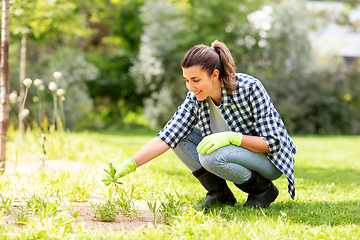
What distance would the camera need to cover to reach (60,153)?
431 cm

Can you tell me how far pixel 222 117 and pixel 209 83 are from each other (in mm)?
310

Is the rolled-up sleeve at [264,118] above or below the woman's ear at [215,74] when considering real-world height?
below

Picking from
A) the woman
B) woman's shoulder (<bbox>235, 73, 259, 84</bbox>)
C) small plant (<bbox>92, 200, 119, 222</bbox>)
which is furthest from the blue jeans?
small plant (<bbox>92, 200, 119, 222</bbox>)

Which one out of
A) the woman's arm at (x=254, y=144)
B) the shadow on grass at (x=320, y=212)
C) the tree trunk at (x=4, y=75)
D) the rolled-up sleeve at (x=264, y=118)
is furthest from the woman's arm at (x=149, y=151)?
the tree trunk at (x=4, y=75)

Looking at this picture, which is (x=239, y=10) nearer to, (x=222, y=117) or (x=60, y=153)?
(x=60, y=153)

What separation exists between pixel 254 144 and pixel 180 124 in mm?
521

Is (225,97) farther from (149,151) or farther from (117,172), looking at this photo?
(117,172)

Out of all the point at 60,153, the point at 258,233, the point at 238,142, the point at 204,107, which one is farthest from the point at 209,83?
the point at 60,153

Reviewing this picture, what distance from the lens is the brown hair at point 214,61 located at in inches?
81.6

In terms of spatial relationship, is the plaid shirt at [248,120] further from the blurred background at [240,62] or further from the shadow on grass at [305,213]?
the blurred background at [240,62]

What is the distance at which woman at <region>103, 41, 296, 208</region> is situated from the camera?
6.82ft

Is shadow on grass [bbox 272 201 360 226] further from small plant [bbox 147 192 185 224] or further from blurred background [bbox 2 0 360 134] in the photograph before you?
blurred background [bbox 2 0 360 134]

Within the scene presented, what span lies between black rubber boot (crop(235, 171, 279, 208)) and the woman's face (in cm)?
61

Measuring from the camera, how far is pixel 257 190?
2211 mm
